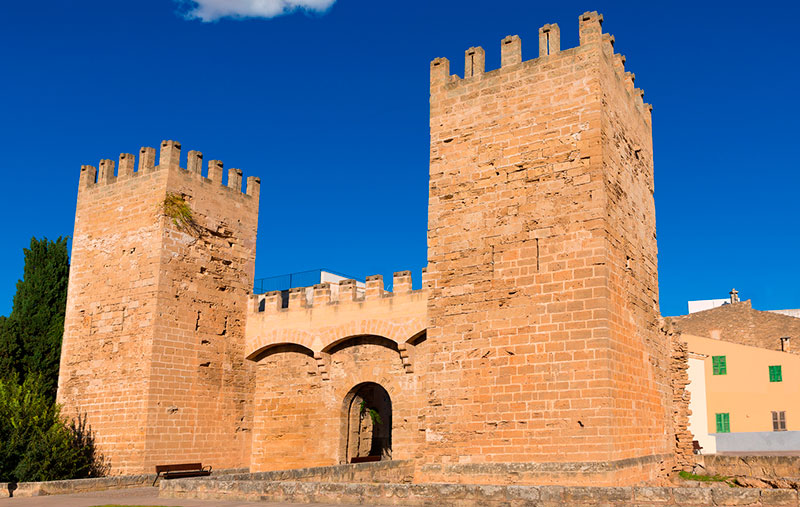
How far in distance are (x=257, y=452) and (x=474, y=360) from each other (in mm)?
8098

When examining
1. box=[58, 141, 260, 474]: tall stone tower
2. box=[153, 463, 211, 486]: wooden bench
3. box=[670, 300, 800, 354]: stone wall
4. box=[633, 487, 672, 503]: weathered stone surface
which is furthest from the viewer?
box=[670, 300, 800, 354]: stone wall

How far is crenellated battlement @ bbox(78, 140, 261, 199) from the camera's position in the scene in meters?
16.2

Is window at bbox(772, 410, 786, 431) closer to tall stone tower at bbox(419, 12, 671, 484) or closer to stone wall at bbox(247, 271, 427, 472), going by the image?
tall stone tower at bbox(419, 12, 671, 484)

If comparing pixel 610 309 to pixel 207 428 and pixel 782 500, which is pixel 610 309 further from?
pixel 207 428

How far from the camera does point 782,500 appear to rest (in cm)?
691

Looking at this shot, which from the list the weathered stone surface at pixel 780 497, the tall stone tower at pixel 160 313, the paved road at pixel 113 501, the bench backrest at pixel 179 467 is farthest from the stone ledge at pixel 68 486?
the weathered stone surface at pixel 780 497

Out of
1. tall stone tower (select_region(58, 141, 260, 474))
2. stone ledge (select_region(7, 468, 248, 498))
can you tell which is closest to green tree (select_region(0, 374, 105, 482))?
tall stone tower (select_region(58, 141, 260, 474))

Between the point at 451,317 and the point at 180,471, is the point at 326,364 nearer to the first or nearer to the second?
the point at 180,471

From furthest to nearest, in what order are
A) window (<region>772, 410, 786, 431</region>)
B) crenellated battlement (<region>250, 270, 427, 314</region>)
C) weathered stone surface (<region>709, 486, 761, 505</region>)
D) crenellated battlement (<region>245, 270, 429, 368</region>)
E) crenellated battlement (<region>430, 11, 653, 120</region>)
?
window (<region>772, 410, 786, 431</region>) < crenellated battlement (<region>250, 270, 427, 314</region>) < crenellated battlement (<region>245, 270, 429, 368</region>) < crenellated battlement (<region>430, 11, 653, 120</region>) < weathered stone surface (<region>709, 486, 761, 505</region>)

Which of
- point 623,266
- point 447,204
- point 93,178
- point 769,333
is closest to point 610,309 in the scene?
point 623,266

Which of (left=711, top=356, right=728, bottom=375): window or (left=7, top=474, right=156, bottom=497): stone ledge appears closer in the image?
(left=7, top=474, right=156, bottom=497): stone ledge

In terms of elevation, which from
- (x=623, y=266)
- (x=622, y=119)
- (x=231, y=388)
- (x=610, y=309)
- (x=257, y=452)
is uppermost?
(x=622, y=119)

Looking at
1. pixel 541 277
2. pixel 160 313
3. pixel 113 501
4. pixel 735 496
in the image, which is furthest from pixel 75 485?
pixel 735 496

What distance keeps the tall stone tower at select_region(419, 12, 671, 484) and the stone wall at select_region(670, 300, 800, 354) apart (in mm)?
20066
